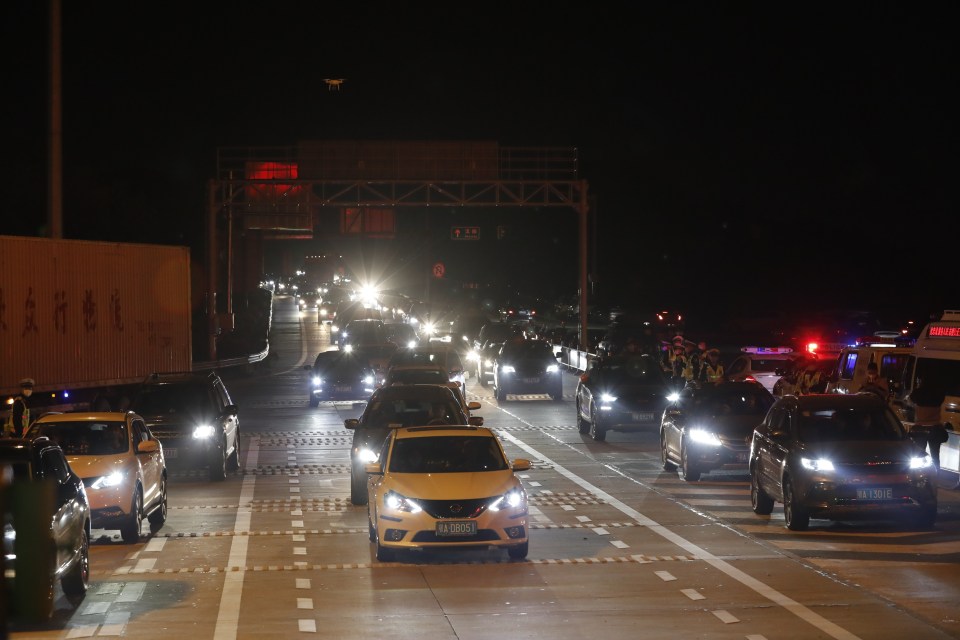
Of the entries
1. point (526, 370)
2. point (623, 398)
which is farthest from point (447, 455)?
point (526, 370)

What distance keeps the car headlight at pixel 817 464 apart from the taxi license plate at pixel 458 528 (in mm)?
4325

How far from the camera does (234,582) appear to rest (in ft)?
42.3

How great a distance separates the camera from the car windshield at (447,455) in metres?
14.6

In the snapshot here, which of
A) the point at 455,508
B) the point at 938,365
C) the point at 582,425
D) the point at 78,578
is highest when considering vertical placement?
the point at 938,365

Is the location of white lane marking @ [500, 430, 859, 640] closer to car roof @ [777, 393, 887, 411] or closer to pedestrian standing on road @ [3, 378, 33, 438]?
car roof @ [777, 393, 887, 411]

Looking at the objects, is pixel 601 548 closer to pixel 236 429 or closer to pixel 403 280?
pixel 236 429

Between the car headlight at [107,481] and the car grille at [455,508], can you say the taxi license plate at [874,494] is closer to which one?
the car grille at [455,508]

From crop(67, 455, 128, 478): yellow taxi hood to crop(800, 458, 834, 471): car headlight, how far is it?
7.65 m

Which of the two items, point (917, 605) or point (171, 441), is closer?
point (917, 605)

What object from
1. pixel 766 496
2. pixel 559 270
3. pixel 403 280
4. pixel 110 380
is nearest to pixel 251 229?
pixel 110 380

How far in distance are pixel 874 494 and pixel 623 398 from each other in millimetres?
12223

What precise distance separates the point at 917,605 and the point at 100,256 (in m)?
23.5

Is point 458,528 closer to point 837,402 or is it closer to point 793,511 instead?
point 793,511

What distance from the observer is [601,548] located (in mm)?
14797
